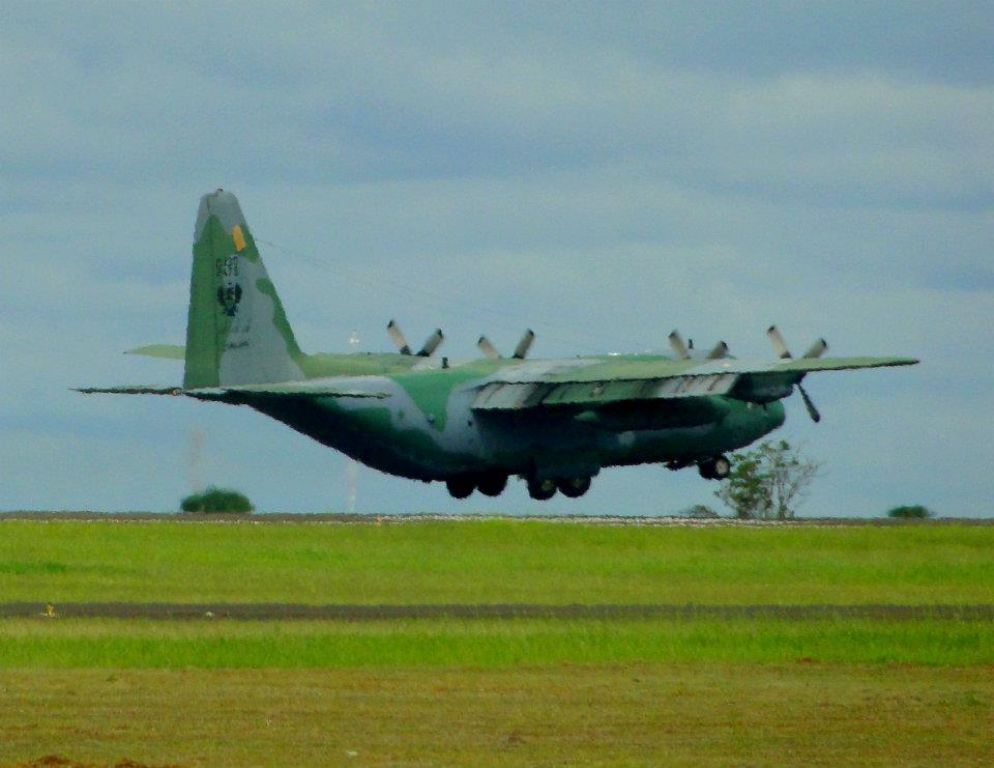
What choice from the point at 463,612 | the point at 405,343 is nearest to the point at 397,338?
the point at 405,343

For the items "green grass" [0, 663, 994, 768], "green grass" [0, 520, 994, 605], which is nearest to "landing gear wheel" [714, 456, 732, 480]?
"green grass" [0, 520, 994, 605]

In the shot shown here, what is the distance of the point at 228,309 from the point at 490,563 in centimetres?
1863

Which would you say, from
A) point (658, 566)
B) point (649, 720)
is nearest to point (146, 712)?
point (649, 720)

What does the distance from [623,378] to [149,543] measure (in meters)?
21.9

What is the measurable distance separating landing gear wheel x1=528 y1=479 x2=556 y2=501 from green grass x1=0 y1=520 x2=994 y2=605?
464 inches

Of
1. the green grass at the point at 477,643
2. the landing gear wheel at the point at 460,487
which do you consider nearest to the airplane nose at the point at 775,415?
the landing gear wheel at the point at 460,487

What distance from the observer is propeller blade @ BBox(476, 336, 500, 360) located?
78750 millimetres

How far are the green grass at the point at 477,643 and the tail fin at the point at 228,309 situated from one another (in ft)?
108

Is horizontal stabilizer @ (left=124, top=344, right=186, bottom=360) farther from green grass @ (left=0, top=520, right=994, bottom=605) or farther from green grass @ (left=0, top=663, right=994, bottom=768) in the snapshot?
green grass @ (left=0, top=663, right=994, bottom=768)

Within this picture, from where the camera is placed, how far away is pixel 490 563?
51938 mm

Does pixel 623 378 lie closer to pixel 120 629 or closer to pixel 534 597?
pixel 534 597

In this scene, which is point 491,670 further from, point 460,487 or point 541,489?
point 460,487

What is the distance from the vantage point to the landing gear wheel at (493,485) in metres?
77.5

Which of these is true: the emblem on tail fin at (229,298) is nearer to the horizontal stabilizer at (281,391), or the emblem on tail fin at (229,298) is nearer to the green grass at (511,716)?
the horizontal stabilizer at (281,391)
